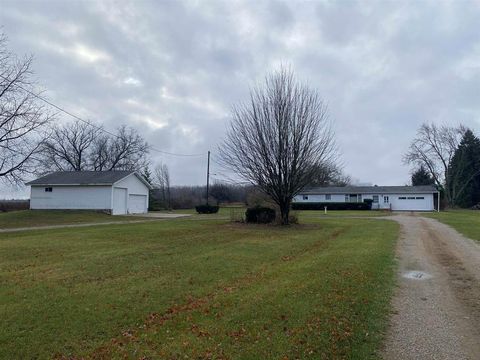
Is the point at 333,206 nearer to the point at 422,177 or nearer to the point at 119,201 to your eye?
the point at 422,177

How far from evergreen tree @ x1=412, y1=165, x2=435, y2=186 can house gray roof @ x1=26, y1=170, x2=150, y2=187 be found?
47.3 meters

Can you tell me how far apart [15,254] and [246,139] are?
1323cm

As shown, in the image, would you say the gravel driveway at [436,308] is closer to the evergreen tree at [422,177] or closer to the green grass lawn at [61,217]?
the green grass lawn at [61,217]

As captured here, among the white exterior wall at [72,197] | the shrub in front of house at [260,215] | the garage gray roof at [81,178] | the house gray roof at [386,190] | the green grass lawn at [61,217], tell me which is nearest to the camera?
the shrub in front of house at [260,215]

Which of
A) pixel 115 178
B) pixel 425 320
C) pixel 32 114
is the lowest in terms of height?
pixel 425 320

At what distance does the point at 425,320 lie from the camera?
223 inches

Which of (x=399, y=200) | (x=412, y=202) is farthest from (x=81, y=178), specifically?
(x=412, y=202)

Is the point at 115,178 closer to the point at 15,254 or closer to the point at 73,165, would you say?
the point at 73,165

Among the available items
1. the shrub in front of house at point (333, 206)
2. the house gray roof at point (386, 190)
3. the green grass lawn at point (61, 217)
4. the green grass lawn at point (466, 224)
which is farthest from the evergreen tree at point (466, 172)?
the green grass lawn at point (61, 217)

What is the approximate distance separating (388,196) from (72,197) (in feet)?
126

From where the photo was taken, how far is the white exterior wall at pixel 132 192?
36750 mm

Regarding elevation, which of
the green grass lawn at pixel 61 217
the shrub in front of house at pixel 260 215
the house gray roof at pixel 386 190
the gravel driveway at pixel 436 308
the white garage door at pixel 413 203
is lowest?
the gravel driveway at pixel 436 308

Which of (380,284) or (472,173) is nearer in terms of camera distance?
(380,284)

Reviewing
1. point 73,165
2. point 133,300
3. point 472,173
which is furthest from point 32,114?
point 472,173
